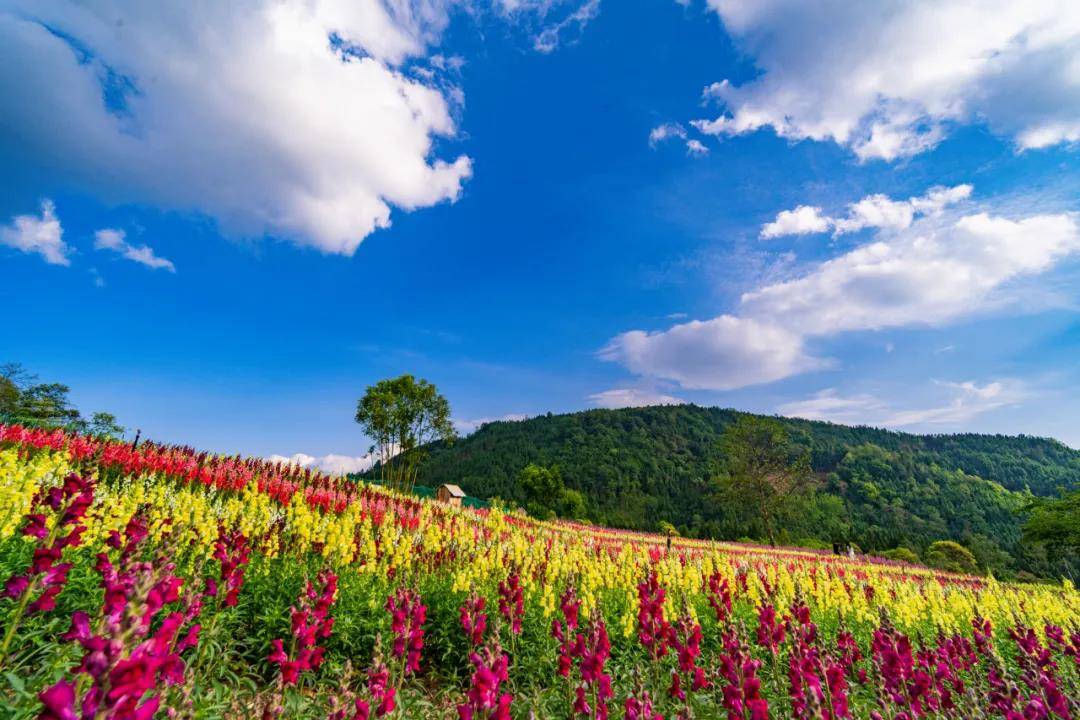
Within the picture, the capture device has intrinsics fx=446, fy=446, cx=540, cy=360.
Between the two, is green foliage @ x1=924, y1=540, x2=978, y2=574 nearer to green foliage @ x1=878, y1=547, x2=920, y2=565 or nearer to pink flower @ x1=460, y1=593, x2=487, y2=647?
green foliage @ x1=878, y1=547, x2=920, y2=565

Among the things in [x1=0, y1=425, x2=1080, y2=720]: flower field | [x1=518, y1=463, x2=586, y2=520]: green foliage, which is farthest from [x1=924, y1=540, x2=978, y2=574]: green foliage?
[x1=0, y1=425, x2=1080, y2=720]: flower field

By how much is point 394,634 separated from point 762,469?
43.9m

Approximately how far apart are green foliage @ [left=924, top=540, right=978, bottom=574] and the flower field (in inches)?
1197

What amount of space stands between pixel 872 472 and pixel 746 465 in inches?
3833

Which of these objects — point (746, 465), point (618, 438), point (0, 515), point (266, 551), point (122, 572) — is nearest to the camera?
point (122, 572)

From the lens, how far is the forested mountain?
6806 cm

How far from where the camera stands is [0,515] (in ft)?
17.8

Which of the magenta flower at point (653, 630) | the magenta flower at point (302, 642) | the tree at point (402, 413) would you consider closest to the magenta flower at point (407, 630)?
the magenta flower at point (302, 642)

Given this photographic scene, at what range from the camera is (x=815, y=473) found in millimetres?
118812

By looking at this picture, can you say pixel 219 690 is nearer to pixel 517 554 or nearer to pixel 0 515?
pixel 0 515

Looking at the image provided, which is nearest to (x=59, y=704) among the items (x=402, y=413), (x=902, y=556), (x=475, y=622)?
(x=475, y=622)

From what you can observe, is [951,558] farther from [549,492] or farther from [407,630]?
[407,630]

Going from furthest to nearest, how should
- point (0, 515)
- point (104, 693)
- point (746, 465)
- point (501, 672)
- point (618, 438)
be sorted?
point (618, 438), point (746, 465), point (0, 515), point (501, 672), point (104, 693)

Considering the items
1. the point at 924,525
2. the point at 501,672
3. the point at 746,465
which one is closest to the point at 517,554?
the point at 501,672
